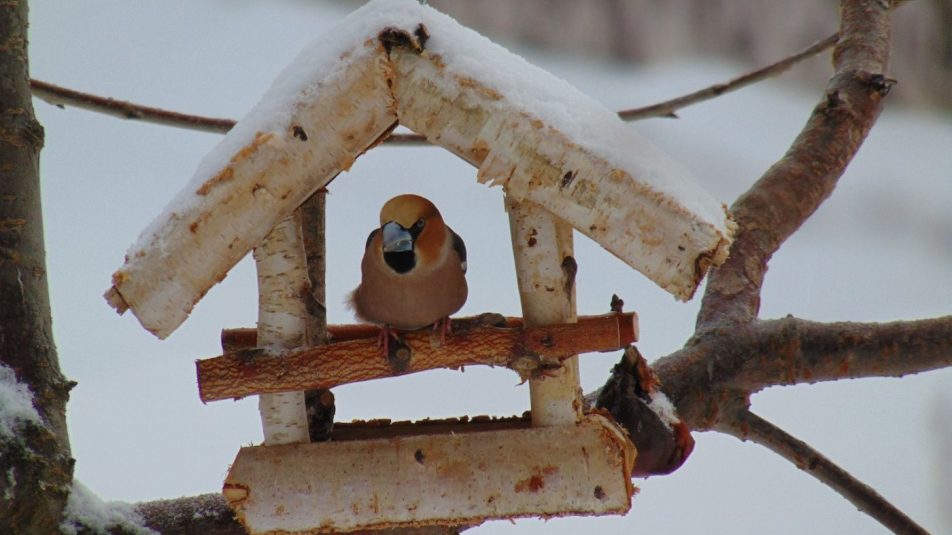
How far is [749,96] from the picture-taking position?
4652 mm

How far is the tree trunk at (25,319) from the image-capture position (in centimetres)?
196

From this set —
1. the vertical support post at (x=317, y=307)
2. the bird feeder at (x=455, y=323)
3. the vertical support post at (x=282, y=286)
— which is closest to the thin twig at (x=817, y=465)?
the bird feeder at (x=455, y=323)

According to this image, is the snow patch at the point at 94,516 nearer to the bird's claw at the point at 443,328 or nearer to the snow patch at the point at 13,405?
the snow patch at the point at 13,405

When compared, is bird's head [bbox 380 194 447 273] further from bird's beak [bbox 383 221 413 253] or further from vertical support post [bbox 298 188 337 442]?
vertical support post [bbox 298 188 337 442]

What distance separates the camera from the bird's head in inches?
79.4

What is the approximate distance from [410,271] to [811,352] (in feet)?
3.87

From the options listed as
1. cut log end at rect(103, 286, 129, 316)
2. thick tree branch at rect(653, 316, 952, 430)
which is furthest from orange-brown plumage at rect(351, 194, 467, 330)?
thick tree branch at rect(653, 316, 952, 430)

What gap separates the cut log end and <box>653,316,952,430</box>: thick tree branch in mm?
1395

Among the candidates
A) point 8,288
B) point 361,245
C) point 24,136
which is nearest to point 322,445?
point 8,288

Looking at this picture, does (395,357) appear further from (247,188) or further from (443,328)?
(247,188)

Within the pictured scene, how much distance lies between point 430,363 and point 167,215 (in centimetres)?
51

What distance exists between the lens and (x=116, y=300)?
169 centimetres

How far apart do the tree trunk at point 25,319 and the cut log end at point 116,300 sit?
0.48 m

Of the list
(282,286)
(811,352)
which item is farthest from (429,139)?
(811,352)
